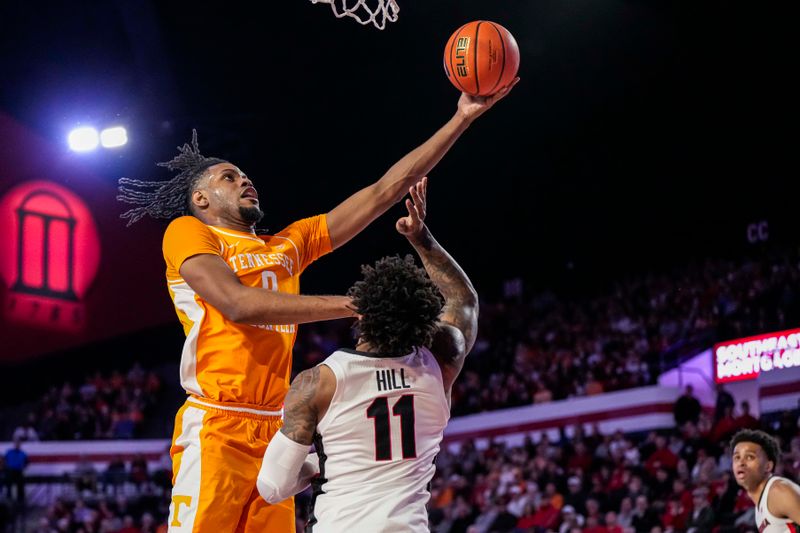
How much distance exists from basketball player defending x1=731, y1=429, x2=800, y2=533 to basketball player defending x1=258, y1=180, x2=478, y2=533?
3.81 meters

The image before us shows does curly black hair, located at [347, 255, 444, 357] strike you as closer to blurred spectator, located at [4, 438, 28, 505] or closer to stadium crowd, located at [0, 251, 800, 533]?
stadium crowd, located at [0, 251, 800, 533]

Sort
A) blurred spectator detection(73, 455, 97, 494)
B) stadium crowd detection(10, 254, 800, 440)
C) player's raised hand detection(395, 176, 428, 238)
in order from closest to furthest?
1. player's raised hand detection(395, 176, 428, 238)
2. stadium crowd detection(10, 254, 800, 440)
3. blurred spectator detection(73, 455, 97, 494)

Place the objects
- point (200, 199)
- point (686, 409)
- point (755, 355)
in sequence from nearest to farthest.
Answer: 1. point (200, 199)
2. point (686, 409)
3. point (755, 355)

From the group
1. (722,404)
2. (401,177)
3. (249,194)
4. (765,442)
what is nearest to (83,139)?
(722,404)

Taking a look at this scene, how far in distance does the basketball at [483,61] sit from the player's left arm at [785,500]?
3.41 m

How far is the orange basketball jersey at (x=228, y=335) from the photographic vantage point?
3947 mm

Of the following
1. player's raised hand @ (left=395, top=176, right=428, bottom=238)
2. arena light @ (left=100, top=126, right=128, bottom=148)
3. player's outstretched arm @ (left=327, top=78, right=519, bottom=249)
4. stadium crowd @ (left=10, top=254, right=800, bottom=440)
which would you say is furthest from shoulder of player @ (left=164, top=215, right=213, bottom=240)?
arena light @ (left=100, top=126, right=128, bottom=148)

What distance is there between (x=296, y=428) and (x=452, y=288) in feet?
3.09

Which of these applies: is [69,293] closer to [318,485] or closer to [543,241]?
[543,241]

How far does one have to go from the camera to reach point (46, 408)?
73.0 ft

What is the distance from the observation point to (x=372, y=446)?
3.38 metres

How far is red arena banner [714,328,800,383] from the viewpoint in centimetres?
1540

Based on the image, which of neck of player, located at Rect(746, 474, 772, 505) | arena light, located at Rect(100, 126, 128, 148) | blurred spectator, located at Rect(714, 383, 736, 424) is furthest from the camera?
arena light, located at Rect(100, 126, 128, 148)

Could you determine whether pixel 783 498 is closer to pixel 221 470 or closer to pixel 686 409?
pixel 221 470
